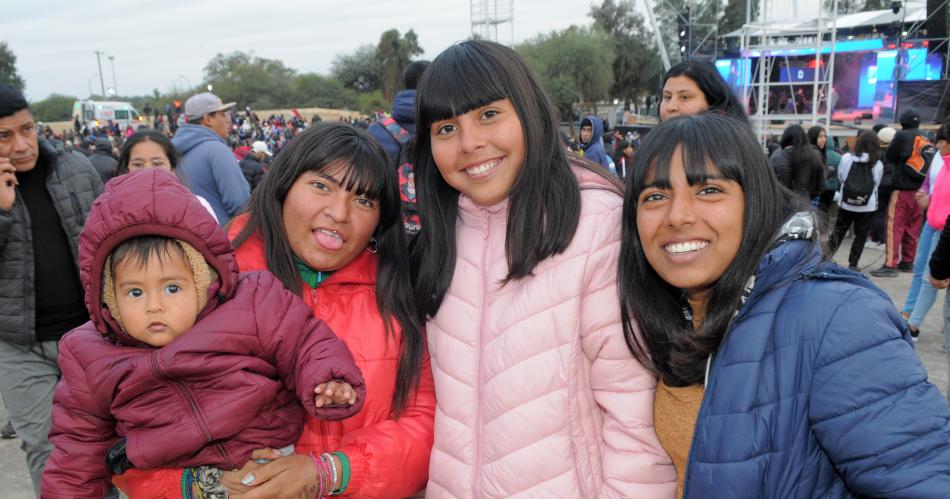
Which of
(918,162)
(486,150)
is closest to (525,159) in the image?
(486,150)

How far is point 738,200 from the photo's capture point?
4.74 ft

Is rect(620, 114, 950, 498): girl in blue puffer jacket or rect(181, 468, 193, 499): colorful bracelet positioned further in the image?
rect(181, 468, 193, 499): colorful bracelet

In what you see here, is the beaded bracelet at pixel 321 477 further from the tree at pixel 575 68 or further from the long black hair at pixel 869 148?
the tree at pixel 575 68

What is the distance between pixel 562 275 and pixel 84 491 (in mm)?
1356

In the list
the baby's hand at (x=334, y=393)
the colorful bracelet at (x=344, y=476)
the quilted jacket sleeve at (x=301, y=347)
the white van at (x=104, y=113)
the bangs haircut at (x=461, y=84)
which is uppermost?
the white van at (x=104, y=113)

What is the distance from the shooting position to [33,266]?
2.94 metres

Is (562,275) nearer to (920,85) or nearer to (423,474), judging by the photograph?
(423,474)

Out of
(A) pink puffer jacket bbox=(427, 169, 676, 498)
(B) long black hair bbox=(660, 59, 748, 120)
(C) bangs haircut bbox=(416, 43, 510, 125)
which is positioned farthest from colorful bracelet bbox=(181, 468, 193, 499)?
(B) long black hair bbox=(660, 59, 748, 120)

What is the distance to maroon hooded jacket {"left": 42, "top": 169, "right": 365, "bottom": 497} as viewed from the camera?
59.1 inches

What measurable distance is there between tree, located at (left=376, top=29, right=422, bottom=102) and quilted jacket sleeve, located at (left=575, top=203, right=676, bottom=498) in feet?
→ 193

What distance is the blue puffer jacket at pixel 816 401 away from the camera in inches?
43.5

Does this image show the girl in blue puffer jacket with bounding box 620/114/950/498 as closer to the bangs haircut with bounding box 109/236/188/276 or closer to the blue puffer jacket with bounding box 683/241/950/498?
the blue puffer jacket with bounding box 683/241/950/498

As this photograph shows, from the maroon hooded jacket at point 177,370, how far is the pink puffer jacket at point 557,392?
333 millimetres

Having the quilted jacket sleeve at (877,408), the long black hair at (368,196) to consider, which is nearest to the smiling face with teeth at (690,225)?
the quilted jacket sleeve at (877,408)
